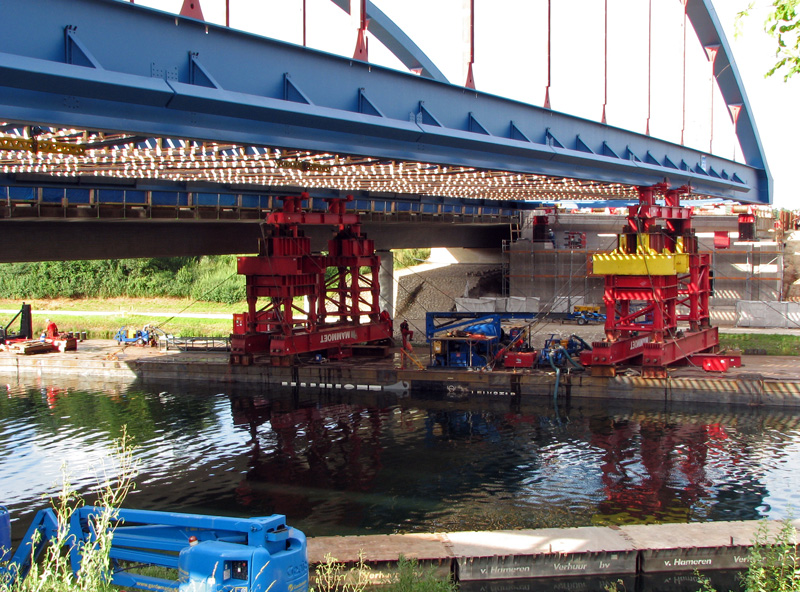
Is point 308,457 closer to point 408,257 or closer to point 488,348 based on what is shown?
point 488,348

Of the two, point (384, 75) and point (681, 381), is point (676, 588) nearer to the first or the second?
point (384, 75)

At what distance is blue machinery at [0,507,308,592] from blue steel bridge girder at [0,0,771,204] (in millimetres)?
5724

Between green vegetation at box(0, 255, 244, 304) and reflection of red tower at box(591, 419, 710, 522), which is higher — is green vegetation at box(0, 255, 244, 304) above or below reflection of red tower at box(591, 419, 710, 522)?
above

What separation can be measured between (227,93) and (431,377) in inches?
793

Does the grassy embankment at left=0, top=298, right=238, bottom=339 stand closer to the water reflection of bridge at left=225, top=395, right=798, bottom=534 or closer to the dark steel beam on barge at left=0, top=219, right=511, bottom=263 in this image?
the dark steel beam on barge at left=0, top=219, right=511, bottom=263

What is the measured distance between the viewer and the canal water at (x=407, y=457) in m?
17.4

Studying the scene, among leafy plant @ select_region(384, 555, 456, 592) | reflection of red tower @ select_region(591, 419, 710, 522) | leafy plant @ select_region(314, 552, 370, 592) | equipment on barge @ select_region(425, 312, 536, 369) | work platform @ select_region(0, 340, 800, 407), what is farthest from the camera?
equipment on barge @ select_region(425, 312, 536, 369)

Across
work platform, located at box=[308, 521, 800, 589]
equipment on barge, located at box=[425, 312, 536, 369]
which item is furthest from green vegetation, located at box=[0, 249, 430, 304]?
work platform, located at box=[308, 521, 800, 589]

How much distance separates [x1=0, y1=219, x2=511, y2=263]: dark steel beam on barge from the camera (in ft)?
93.1

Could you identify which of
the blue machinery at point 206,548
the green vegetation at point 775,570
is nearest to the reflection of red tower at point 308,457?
the blue machinery at point 206,548

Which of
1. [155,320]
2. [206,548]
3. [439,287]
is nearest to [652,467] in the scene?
[206,548]

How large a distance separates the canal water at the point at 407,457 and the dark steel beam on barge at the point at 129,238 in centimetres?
597

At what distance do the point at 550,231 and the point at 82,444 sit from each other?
130 ft

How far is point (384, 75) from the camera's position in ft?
53.9
